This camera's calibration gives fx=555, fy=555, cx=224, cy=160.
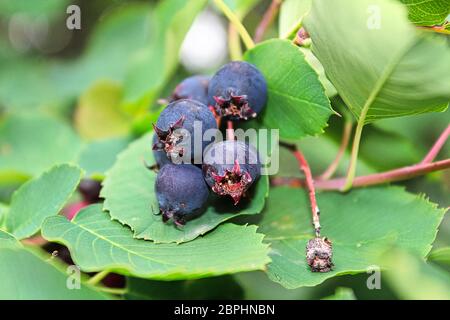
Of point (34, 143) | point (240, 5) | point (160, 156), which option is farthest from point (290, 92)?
point (34, 143)

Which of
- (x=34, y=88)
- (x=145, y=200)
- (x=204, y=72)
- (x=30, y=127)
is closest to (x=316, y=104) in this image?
(x=145, y=200)

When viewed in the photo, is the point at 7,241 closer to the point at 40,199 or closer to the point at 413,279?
the point at 40,199

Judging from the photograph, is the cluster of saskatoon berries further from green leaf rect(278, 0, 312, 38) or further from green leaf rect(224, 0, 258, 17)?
green leaf rect(224, 0, 258, 17)

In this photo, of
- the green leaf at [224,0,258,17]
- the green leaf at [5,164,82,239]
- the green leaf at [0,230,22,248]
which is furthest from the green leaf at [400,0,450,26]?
the green leaf at [0,230,22,248]

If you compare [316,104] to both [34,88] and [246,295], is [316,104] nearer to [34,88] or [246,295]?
[246,295]

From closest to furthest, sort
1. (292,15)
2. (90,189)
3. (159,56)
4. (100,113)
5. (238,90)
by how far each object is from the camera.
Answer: (238,90), (292,15), (90,189), (159,56), (100,113)

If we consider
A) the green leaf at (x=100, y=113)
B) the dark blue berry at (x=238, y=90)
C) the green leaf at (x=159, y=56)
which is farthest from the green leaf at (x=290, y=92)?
the green leaf at (x=100, y=113)

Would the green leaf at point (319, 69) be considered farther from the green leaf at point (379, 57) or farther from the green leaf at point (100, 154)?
the green leaf at point (100, 154)
